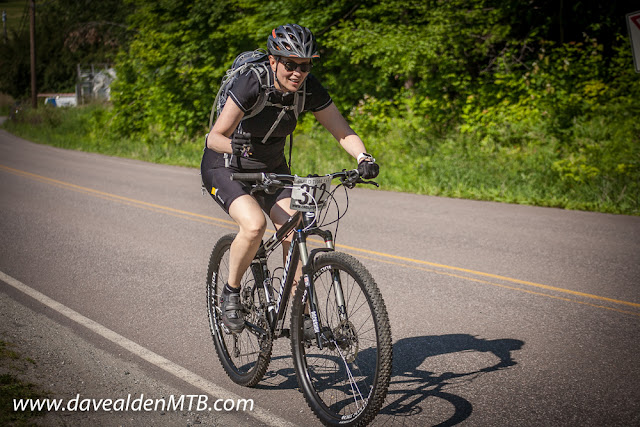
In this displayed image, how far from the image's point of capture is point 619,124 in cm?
1301

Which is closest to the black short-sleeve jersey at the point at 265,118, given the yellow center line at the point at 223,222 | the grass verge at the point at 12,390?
the grass verge at the point at 12,390

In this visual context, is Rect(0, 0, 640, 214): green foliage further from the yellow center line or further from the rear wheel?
the rear wheel

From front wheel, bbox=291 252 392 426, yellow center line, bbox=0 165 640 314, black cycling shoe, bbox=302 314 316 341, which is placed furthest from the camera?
yellow center line, bbox=0 165 640 314

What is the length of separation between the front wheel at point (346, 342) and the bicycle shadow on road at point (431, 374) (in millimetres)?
313

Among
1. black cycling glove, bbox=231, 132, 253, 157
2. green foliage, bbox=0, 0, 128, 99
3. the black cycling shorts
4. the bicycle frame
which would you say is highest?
green foliage, bbox=0, 0, 128, 99

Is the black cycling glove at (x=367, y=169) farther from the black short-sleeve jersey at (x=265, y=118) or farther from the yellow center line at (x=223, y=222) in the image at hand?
the yellow center line at (x=223, y=222)

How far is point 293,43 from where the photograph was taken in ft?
12.4

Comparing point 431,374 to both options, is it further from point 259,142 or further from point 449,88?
point 449,88

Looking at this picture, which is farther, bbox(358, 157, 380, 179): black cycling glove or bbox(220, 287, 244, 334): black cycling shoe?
bbox(220, 287, 244, 334): black cycling shoe

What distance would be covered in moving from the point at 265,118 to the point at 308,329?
4.52ft

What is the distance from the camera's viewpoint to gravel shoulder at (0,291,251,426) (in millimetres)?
3752

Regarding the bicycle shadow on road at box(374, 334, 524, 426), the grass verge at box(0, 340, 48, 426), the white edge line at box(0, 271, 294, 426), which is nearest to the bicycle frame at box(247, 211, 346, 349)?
the white edge line at box(0, 271, 294, 426)

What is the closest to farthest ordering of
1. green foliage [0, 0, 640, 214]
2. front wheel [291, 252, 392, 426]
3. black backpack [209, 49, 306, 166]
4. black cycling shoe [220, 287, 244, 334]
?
1. front wheel [291, 252, 392, 426]
2. black backpack [209, 49, 306, 166]
3. black cycling shoe [220, 287, 244, 334]
4. green foliage [0, 0, 640, 214]

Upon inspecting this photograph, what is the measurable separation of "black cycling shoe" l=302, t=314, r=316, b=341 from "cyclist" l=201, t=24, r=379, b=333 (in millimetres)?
640
